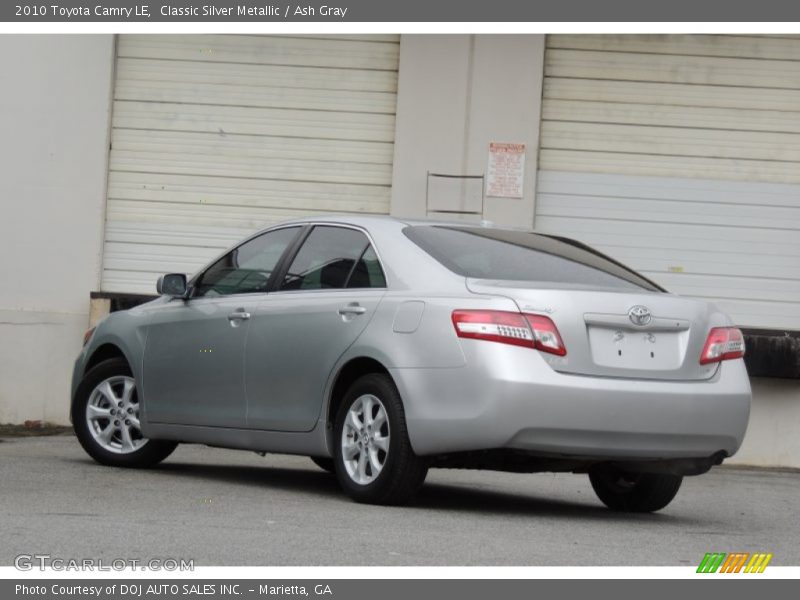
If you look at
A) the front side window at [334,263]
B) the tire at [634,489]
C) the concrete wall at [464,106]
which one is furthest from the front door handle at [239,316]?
the concrete wall at [464,106]

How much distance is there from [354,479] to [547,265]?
1.45 metres

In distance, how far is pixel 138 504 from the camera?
7.80m

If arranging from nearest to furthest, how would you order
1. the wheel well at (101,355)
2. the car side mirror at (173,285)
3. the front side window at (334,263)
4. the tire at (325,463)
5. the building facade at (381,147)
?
the front side window at (334,263), the car side mirror at (173,285), the tire at (325,463), the wheel well at (101,355), the building facade at (381,147)

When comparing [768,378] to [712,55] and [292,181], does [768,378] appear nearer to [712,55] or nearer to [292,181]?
[712,55]

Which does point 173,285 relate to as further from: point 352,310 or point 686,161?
point 686,161

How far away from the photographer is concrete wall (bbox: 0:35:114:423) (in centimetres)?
1509

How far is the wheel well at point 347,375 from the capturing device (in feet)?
26.7

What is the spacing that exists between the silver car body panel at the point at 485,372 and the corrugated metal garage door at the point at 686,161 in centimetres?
668

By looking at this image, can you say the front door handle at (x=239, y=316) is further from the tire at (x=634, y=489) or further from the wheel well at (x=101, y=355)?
the tire at (x=634, y=489)

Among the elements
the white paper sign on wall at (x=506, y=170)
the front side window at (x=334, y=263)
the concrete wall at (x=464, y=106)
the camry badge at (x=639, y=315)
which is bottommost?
the camry badge at (x=639, y=315)

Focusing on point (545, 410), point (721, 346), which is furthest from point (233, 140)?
point (545, 410)

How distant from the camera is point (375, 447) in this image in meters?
7.98

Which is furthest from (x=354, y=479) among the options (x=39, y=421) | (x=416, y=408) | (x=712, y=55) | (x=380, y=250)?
(x=712, y=55)

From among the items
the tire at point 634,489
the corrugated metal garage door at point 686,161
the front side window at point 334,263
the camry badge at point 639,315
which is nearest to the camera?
the camry badge at point 639,315
